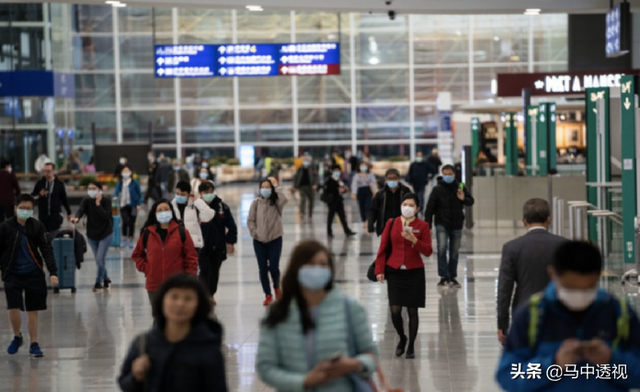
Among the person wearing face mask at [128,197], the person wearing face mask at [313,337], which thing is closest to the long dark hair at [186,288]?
the person wearing face mask at [313,337]

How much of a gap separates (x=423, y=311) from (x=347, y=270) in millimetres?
4351

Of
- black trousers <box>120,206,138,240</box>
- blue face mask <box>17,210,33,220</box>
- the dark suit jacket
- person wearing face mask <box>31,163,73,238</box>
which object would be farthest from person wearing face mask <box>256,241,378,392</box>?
black trousers <box>120,206,138,240</box>

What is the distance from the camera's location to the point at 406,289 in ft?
32.6

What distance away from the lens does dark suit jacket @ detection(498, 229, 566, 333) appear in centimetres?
669

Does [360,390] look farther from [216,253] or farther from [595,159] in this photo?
[595,159]

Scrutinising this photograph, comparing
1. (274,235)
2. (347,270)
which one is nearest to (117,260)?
(347,270)

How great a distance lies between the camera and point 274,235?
13344 millimetres

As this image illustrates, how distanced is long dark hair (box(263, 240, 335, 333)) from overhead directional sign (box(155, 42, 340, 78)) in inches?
1169

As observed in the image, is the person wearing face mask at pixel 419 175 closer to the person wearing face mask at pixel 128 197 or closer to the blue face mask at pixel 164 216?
the person wearing face mask at pixel 128 197

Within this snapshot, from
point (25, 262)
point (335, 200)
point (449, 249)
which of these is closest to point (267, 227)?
point (449, 249)

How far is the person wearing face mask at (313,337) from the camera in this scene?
14.4 ft

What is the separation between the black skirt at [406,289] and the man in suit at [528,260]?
292 cm

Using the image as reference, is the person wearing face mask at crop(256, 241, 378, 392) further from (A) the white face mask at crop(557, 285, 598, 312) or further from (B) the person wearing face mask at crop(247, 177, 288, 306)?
(B) the person wearing face mask at crop(247, 177, 288, 306)

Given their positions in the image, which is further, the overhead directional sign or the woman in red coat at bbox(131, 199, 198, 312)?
the overhead directional sign
